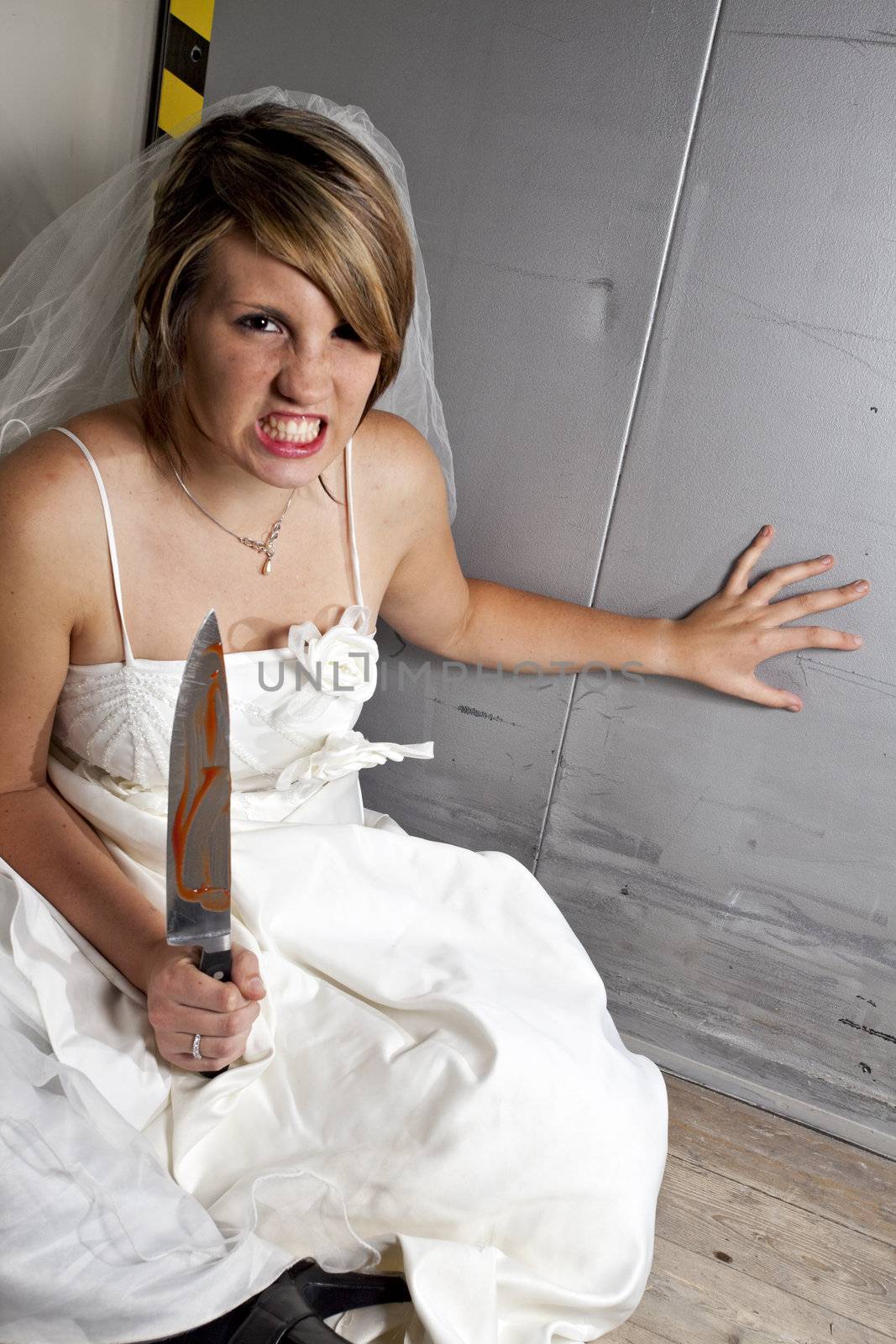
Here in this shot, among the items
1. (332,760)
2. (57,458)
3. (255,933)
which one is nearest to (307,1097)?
(255,933)

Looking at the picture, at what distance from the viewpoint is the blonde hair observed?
4.00 feet

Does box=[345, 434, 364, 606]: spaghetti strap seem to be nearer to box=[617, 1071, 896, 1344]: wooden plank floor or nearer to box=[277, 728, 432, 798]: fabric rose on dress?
box=[277, 728, 432, 798]: fabric rose on dress

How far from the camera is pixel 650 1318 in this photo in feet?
4.75

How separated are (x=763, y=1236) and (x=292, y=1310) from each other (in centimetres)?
79

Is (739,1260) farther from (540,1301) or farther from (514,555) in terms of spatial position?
(514,555)

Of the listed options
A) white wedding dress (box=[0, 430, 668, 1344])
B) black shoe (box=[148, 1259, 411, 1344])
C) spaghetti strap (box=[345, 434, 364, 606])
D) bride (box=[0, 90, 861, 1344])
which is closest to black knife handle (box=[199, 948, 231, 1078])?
bride (box=[0, 90, 861, 1344])

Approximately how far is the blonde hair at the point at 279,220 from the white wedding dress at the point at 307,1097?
23 centimetres

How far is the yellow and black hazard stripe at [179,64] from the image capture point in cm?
177

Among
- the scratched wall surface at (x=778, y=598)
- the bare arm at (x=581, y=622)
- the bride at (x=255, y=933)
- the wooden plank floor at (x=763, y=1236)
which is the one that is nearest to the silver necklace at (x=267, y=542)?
the bride at (x=255, y=933)

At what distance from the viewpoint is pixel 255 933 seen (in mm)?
1366

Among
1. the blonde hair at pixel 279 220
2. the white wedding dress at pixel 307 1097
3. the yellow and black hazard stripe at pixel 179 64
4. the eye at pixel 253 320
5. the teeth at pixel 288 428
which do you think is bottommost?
the white wedding dress at pixel 307 1097

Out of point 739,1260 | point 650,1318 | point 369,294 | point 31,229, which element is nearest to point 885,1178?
point 739,1260

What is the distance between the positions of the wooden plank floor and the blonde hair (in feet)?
4.23

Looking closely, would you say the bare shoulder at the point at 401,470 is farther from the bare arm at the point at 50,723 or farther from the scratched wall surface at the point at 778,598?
the bare arm at the point at 50,723
